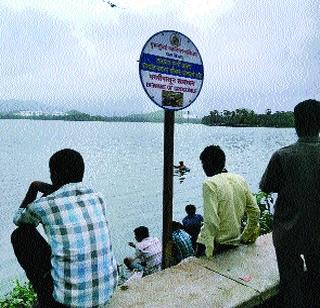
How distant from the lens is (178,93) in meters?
3.57

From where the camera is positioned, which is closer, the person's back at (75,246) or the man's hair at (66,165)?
the person's back at (75,246)

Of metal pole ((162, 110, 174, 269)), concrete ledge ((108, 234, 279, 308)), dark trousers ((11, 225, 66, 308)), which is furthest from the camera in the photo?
metal pole ((162, 110, 174, 269))

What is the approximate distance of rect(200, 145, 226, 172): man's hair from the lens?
3.53 m

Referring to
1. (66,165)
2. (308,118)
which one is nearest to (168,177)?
(66,165)

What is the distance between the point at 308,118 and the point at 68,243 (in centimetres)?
188

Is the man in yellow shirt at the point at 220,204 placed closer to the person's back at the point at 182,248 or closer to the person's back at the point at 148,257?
the person's back at the point at 182,248

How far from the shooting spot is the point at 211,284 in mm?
3084

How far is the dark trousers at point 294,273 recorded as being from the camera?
8.90ft

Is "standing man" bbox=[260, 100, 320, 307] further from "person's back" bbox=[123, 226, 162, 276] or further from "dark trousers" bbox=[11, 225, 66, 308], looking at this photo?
"person's back" bbox=[123, 226, 162, 276]

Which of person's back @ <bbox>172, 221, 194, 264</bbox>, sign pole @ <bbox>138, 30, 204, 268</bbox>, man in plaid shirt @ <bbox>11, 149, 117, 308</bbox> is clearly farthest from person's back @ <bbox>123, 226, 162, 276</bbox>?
man in plaid shirt @ <bbox>11, 149, 117, 308</bbox>

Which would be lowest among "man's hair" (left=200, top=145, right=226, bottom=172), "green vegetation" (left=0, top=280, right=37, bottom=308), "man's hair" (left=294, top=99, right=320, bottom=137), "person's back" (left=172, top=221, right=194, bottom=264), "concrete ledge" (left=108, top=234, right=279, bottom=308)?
"green vegetation" (left=0, top=280, right=37, bottom=308)

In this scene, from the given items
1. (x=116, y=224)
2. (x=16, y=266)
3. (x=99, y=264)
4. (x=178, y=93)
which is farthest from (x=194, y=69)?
(x=116, y=224)

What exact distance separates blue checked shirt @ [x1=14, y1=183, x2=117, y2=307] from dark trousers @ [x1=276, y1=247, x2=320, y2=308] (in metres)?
1.29

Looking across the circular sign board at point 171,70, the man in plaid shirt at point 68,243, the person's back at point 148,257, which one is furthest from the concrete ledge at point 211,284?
the person's back at point 148,257
